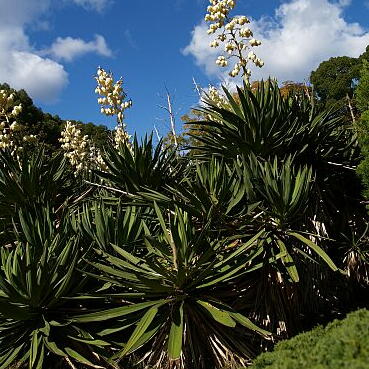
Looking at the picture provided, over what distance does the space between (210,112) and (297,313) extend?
7.33ft

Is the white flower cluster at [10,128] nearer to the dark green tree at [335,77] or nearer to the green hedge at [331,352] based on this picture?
the green hedge at [331,352]

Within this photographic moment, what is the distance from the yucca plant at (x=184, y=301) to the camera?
12.0 feet

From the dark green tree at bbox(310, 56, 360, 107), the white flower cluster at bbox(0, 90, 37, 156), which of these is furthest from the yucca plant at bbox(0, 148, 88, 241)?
the dark green tree at bbox(310, 56, 360, 107)

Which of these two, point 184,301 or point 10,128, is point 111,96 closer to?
point 10,128

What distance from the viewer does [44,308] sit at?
4.00 m

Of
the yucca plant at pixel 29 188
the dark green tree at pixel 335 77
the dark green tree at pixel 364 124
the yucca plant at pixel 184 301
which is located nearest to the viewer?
the yucca plant at pixel 184 301

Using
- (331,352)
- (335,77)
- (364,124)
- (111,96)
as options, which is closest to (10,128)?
(111,96)

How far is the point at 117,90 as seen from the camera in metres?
7.70

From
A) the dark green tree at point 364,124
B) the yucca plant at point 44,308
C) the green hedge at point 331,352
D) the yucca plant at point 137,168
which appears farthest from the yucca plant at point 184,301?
the yucca plant at point 137,168

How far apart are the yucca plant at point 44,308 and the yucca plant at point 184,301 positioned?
224 millimetres

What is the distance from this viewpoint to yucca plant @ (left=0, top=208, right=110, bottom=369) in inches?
149

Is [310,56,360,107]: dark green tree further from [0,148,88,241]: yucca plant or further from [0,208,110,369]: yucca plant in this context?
[0,208,110,369]: yucca plant

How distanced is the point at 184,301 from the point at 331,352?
5.72 ft

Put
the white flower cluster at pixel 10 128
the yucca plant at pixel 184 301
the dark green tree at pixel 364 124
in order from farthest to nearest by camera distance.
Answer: the white flower cluster at pixel 10 128, the dark green tree at pixel 364 124, the yucca plant at pixel 184 301
